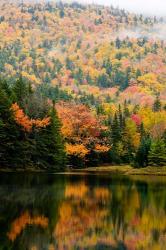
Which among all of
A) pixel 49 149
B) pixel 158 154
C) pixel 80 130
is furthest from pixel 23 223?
pixel 80 130

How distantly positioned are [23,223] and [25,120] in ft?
196

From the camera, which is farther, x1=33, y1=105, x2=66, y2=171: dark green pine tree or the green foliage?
x1=33, y1=105, x2=66, y2=171: dark green pine tree

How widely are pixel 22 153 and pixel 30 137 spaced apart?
9.02 metres

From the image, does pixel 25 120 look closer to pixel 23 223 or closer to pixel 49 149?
pixel 49 149

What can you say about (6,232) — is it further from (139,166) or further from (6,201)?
(139,166)

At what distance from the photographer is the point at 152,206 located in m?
38.9

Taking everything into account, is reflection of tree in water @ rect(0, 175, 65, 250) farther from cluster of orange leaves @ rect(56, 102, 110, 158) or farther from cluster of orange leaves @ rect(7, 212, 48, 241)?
cluster of orange leaves @ rect(56, 102, 110, 158)

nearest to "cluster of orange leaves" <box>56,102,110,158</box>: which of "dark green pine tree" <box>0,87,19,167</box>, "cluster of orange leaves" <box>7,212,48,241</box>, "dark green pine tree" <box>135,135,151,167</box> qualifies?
"dark green pine tree" <box>135,135,151,167</box>

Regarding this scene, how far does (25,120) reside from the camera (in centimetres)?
8812

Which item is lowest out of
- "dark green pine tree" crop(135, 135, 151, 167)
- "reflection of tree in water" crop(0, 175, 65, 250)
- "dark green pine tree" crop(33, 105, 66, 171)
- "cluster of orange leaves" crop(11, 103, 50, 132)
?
"dark green pine tree" crop(135, 135, 151, 167)

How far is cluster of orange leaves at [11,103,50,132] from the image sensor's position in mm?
86688

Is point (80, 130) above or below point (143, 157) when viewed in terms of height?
above

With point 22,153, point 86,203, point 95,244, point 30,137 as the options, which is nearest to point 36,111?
point 30,137

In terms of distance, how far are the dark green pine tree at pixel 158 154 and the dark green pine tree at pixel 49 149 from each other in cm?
1631
